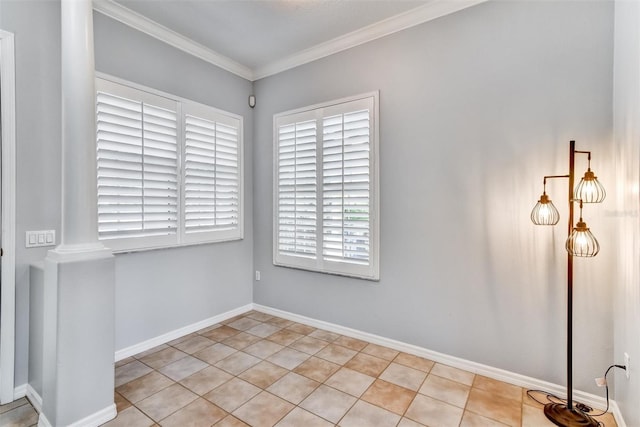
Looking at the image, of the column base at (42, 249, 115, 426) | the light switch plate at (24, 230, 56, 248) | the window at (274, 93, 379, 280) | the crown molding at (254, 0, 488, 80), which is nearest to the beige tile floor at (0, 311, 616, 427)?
the column base at (42, 249, 115, 426)

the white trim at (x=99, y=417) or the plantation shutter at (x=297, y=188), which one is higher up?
the plantation shutter at (x=297, y=188)

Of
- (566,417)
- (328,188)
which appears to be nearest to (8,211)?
(328,188)

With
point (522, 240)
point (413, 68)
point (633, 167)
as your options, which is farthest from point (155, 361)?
A: point (633, 167)

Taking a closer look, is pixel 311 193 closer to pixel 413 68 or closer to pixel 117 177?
pixel 413 68

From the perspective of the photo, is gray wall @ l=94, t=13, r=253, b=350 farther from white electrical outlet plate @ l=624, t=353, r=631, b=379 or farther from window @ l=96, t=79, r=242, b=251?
white electrical outlet plate @ l=624, t=353, r=631, b=379

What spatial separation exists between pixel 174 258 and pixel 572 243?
3150 millimetres

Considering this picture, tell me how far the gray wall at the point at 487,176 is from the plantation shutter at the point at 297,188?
0.56 metres

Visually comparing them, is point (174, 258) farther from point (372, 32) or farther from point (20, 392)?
point (372, 32)

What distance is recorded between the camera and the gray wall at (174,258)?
8.59 feet

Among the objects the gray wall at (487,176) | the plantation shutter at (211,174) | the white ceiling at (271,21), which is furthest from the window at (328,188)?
the white ceiling at (271,21)

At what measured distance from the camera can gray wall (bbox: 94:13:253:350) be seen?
262 centimetres

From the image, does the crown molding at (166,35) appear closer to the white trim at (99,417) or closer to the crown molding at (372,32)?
the crown molding at (372,32)

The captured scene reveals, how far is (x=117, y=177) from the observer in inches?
100

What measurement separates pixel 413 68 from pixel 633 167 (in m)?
1.68
